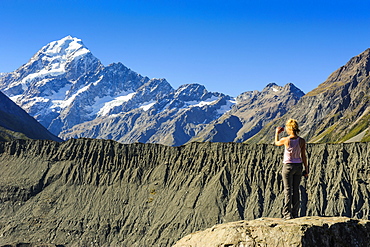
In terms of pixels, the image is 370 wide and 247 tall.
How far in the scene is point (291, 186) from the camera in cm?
1869

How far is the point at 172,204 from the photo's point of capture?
9481 centimetres

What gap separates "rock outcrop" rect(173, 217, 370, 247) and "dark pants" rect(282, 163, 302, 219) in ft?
1.94

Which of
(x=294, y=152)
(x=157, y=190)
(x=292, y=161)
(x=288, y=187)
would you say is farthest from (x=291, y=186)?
(x=157, y=190)

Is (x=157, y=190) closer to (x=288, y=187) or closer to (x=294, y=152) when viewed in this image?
(x=288, y=187)

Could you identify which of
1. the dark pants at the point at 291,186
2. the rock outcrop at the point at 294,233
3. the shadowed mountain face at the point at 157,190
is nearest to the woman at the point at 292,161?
the dark pants at the point at 291,186

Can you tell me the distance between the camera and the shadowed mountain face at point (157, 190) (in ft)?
289

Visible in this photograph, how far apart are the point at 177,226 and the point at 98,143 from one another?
118 ft

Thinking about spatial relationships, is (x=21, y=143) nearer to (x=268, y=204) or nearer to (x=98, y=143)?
(x=98, y=143)

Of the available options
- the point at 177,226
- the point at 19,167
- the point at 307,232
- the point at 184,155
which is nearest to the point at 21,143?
the point at 19,167

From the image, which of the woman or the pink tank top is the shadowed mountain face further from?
the pink tank top

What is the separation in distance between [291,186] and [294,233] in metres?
2.48

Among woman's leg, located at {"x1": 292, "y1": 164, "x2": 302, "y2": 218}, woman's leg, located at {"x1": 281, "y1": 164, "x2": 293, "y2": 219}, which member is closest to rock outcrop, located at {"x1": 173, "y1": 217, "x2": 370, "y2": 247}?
woman's leg, located at {"x1": 281, "y1": 164, "x2": 293, "y2": 219}

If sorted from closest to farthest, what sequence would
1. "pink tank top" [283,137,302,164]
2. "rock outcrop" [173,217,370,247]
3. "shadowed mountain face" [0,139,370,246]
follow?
"rock outcrop" [173,217,370,247] < "pink tank top" [283,137,302,164] < "shadowed mountain face" [0,139,370,246]

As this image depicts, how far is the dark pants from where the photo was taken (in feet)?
60.1
